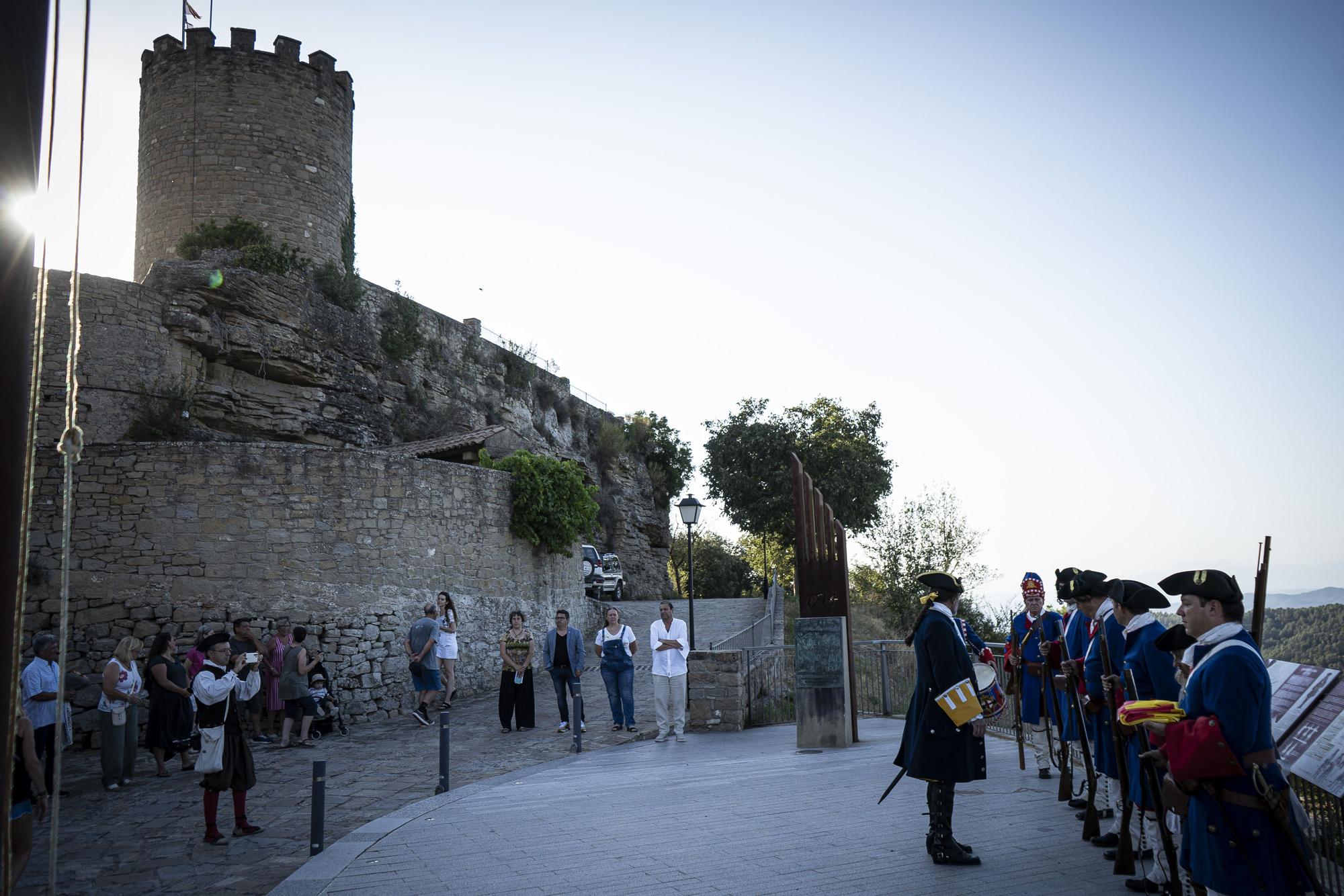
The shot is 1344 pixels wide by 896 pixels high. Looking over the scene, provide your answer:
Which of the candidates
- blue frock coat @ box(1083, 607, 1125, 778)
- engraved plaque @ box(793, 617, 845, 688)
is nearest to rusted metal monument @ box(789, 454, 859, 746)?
engraved plaque @ box(793, 617, 845, 688)

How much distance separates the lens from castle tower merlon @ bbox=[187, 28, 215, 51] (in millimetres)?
27516

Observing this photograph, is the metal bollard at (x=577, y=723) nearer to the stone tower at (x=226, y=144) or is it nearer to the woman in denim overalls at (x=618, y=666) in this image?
the woman in denim overalls at (x=618, y=666)

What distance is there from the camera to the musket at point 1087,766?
5785 mm

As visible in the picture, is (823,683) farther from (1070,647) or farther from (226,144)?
(226,144)

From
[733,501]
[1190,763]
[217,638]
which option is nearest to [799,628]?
[217,638]

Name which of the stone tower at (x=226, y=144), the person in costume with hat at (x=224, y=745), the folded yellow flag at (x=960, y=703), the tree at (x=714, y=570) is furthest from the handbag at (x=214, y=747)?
the tree at (x=714, y=570)

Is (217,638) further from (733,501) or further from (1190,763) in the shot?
(733,501)

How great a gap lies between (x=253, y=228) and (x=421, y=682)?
1715 centimetres

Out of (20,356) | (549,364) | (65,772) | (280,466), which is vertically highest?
(549,364)

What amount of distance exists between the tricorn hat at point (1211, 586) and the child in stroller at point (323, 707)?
11186 mm

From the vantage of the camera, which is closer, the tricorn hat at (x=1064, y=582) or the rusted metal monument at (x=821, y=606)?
the tricorn hat at (x=1064, y=582)

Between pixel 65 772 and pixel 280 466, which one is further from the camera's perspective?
pixel 280 466

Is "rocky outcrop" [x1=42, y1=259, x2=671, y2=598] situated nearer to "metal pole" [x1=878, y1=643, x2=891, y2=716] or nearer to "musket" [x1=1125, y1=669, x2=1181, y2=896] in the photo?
"metal pole" [x1=878, y1=643, x2=891, y2=716]

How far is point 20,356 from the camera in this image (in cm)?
266
